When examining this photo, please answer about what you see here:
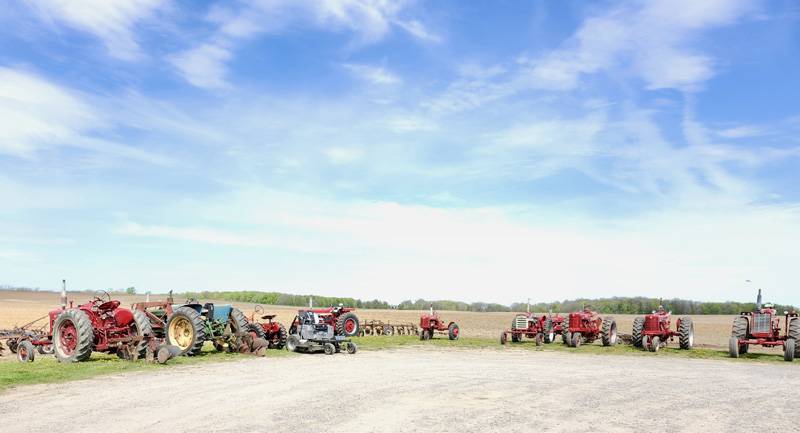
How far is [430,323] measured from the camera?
1448 inches

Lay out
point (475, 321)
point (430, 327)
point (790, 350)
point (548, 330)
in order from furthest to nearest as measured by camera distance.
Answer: point (475, 321) → point (430, 327) → point (548, 330) → point (790, 350)

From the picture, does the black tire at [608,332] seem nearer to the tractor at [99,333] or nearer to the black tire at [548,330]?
the black tire at [548,330]

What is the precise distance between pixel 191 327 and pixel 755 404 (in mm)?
16634

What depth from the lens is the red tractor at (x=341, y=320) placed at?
29766mm

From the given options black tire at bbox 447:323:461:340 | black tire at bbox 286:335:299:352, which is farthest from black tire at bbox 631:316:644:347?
black tire at bbox 286:335:299:352

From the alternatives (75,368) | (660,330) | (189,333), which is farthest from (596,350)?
(75,368)

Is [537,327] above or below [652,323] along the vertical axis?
below

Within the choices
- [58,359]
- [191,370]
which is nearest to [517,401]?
[191,370]

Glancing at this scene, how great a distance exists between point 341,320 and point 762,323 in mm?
18892

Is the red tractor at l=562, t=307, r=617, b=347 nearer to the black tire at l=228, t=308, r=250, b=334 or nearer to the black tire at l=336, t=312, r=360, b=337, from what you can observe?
the black tire at l=336, t=312, r=360, b=337

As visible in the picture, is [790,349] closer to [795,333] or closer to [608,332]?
[795,333]

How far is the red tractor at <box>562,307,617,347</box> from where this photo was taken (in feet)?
107

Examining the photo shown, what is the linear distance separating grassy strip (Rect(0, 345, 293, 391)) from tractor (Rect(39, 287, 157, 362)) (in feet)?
1.21

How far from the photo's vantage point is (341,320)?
30.2 m
